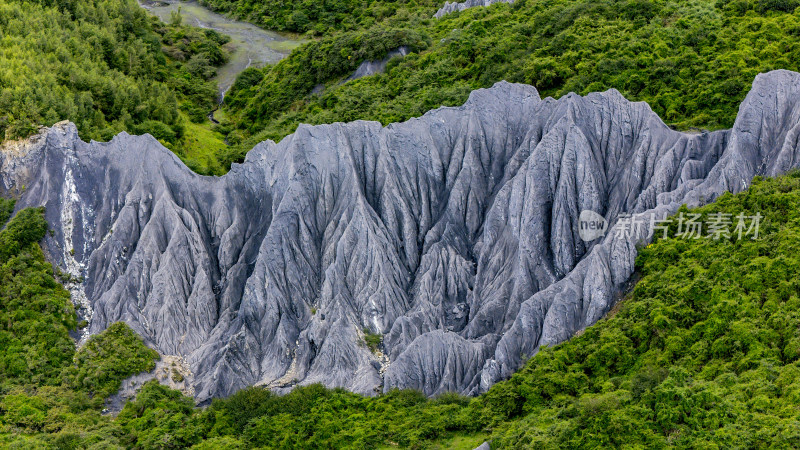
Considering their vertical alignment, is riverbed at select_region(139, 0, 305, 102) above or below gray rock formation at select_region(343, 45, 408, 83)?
below

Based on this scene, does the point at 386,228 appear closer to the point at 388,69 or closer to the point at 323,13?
the point at 388,69

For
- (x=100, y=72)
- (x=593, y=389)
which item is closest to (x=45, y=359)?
(x=593, y=389)

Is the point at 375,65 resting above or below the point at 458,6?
below

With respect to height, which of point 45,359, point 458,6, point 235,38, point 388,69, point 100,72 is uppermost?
point 458,6

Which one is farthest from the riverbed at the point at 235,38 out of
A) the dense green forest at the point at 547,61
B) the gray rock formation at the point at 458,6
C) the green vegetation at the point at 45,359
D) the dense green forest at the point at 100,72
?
the green vegetation at the point at 45,359

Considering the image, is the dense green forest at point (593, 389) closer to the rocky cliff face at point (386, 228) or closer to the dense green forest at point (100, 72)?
the rocky cliff face at point (386, 228)

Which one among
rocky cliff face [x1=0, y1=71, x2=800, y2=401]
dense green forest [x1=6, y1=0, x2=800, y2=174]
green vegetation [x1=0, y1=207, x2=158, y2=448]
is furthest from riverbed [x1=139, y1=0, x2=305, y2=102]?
green vegetation [x1=0, y1=207, x2=158, y2=448]

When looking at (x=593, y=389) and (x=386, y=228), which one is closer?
(x=593, y=389)

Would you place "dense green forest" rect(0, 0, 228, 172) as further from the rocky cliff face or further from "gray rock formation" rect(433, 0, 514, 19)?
"gray rock formation" rect(433, 0, 514, 19)
